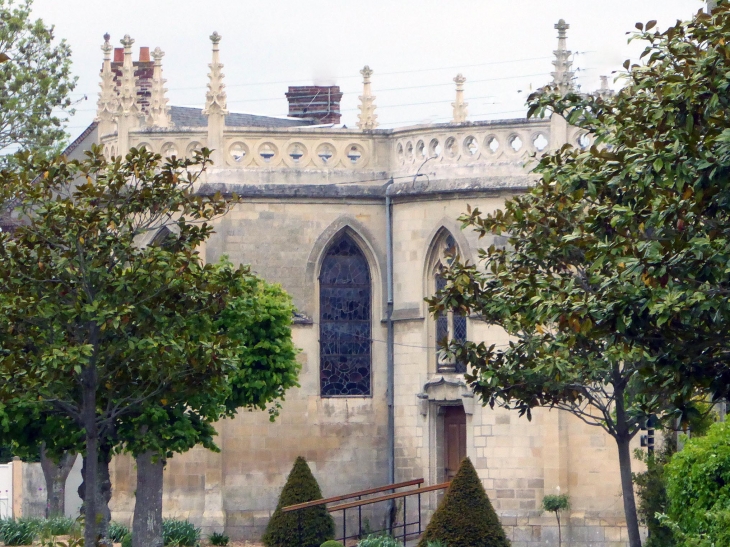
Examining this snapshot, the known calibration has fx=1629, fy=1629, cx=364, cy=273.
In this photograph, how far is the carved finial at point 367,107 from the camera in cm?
3178

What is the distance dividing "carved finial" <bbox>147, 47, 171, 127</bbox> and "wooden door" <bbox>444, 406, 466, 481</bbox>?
820cm

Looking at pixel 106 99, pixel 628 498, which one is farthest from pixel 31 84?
pixel 628 498

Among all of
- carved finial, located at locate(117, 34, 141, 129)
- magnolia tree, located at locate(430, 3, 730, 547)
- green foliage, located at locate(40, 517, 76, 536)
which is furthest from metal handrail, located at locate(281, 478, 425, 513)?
magnolia tree, located at locate(430, 3, 730, 547)

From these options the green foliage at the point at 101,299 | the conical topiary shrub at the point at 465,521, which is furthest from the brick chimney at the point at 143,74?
the green foliage at the point at 101,299

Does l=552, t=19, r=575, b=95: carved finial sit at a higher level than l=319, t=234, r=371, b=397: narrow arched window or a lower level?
higher

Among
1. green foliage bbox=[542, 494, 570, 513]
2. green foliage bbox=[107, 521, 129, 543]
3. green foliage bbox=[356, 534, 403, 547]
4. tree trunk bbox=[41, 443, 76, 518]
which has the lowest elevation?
green foliage bbox=[356, 534, 403, 547]

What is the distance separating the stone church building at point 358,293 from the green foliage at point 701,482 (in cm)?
1182

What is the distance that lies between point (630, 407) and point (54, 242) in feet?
22.2

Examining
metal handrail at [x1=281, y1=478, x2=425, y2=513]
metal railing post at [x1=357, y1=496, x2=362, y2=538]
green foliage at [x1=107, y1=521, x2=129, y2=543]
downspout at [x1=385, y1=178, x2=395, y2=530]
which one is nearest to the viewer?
metal handrail at [x1=281, y1=478, x2=425, y2=513]

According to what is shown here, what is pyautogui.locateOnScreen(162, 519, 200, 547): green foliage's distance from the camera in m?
26.6

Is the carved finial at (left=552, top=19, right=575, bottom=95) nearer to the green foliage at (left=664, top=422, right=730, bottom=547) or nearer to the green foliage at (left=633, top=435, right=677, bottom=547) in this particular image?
the green foliage at (left=633, top=435, right=677, bottom=547)

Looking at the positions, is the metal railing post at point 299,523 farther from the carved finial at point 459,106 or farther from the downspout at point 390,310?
the carved finial at point 459,106

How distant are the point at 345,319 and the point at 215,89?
5.03 metres

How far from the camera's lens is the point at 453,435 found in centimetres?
3038
